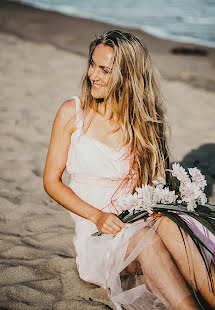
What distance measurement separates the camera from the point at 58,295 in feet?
8.31

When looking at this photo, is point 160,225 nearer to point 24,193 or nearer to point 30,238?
point 30,238

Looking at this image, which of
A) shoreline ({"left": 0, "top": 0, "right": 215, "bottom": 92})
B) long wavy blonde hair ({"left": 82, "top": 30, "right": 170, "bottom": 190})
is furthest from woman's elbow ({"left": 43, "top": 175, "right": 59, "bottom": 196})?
shoreline ({"left": 0, "top": 0, "right": 215, "bottom": 92})

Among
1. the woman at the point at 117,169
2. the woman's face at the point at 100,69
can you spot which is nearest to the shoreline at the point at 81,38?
the woman at the point at 117,169

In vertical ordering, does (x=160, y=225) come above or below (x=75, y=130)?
below

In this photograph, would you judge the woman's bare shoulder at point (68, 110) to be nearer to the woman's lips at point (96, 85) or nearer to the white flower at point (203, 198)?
the woman's lips at point (96, 85)

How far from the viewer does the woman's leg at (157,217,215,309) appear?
219 cm

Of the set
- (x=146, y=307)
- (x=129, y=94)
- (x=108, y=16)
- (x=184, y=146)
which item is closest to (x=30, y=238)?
(x=146, y=307)

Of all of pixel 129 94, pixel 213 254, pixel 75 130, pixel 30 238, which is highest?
pixel 129 94

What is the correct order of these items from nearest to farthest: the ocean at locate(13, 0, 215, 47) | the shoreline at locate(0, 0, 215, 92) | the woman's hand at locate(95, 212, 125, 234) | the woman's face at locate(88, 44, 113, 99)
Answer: the woman's hand at locate(95, 212, 125, 234), the woman's face at locate(88, 44, 113, 99), the shoreline at locate(0, 0, 215, 92), the ocean at locate(13, 0, 215, 47)

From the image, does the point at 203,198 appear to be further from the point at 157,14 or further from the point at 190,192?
the point at 157,14

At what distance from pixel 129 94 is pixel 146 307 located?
1541 millimetres

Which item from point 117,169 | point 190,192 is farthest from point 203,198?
point 117,169

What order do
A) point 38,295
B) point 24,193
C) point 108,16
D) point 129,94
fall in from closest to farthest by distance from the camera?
point 38,295 < point 129,94 < point 24,193 < point 108,16

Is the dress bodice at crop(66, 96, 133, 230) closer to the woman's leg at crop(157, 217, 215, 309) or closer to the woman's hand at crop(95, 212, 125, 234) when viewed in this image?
the woman's hand at crop(95, 212, 125, 234)
